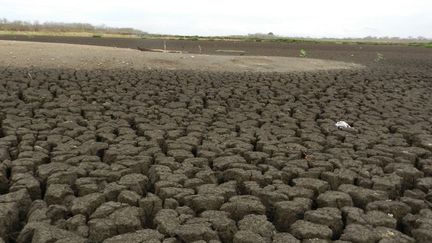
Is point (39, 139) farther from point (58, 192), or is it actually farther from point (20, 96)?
point (20, 96)

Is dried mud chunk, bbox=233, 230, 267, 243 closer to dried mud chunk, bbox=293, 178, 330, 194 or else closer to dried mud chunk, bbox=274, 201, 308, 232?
dried mud chunk, bbox=274, 201, 308, 232

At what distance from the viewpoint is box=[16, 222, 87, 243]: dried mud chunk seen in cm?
307

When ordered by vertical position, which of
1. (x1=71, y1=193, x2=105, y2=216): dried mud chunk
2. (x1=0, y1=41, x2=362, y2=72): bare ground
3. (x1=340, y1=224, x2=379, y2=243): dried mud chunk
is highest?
(x1=0, y1=41, x2=362, y2=72): bare ground

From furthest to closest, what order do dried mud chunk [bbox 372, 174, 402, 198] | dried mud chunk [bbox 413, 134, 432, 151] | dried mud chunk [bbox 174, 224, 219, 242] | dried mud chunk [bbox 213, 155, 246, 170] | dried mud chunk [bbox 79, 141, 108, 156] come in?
dried mud chunk [bbox 413, 134, 432, 151] → dried mud chunk [bbox 79, 141, 108, 156] → dried mud chunk [bbox 213, 155, 246, 170] → dried mud chunk [bbox 372, 174, 402, 198] → dried mud chunk [bbox 174, 224, 219, 242]

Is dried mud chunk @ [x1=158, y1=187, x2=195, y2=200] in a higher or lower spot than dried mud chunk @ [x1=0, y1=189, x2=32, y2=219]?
higher

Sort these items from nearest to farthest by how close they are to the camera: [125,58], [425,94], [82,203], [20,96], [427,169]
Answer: [82,203], [427,169], [20,96], [425,94], [125,58]

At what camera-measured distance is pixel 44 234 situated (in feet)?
10.2

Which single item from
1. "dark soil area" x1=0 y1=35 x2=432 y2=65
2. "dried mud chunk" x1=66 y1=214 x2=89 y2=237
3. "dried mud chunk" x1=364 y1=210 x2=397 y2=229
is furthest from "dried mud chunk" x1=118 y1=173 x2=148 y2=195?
"dark soil area" x1=0 y1=35 x2=432 y2=65

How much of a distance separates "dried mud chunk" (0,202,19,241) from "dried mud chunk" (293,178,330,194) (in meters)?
2.35

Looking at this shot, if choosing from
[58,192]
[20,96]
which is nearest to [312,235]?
[58,192]

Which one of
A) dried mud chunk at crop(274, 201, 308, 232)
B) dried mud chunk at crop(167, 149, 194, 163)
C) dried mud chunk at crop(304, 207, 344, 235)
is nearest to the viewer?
dried mud chunk at crop(304, 207, 344, 235)

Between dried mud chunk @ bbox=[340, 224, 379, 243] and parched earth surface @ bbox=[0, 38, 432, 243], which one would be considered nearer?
dried mud chunk @ bbox=[340, 224, 379, 243]

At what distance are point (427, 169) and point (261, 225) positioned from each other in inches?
97.0

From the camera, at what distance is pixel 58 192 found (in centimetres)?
381
